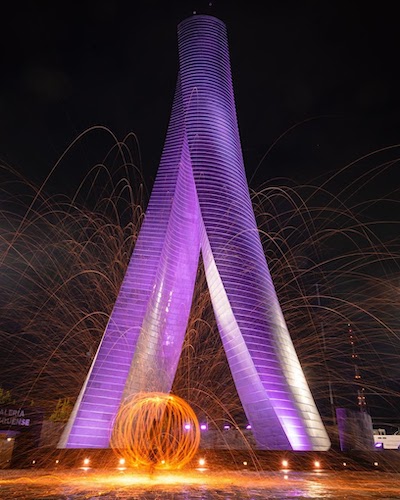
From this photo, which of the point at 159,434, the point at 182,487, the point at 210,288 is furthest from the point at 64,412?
the point at 182,487

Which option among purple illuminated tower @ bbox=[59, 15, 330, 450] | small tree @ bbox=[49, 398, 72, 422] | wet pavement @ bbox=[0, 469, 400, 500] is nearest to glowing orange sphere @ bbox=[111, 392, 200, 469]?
wet pavement @ bbox=[0, 469, 400, 500]

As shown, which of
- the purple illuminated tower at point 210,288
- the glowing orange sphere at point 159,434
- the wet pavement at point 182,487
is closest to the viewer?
the wet pavement at point 182,487

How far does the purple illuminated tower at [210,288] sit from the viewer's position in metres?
27.6

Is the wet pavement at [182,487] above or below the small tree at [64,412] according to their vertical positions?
below

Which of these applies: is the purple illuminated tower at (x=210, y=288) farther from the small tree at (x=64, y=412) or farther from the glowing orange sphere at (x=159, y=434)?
the small tree at (x=64, y=412)

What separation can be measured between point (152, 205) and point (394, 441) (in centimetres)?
4645

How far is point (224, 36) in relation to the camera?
46.5 metres

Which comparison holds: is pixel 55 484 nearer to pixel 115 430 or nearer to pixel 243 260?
pixel 115 430

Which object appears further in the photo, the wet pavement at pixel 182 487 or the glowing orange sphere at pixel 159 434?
the glowing orange sphere at pixel 159 434

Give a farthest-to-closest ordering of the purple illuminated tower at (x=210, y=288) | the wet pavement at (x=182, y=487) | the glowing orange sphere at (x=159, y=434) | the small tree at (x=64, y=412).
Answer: the small tree at (x=64, y=412), the purple illuminated tower at (x=210, y=288), the glowing orange sphere at (x=159, y=434), the wet pavement at (x=182, y=487)

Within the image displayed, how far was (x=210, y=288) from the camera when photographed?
32406 millimetres

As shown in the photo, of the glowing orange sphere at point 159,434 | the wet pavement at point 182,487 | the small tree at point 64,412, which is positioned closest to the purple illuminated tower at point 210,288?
the glowing orange sphere at point 159,434

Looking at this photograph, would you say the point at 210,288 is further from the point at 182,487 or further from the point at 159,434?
the point at 182,487

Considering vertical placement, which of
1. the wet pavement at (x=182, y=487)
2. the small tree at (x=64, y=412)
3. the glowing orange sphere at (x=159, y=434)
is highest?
the small tree at (x=64, y=412)
